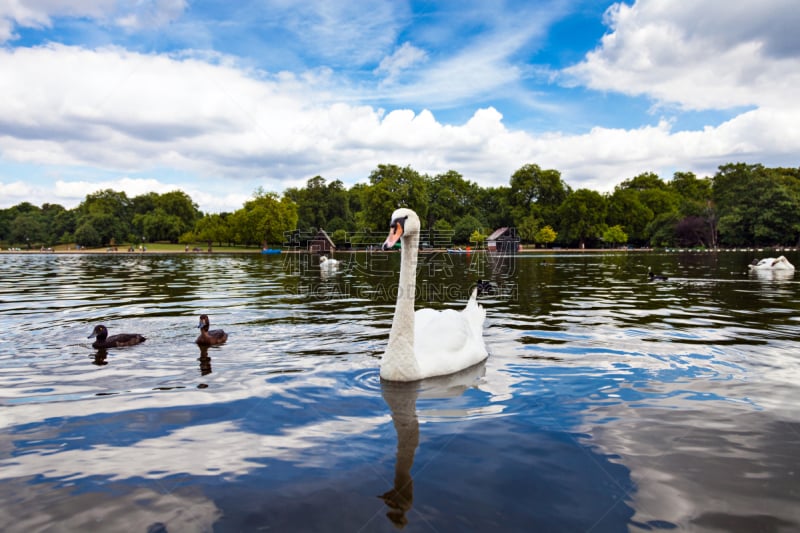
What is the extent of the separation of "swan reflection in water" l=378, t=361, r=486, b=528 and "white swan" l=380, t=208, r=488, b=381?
0.11 m

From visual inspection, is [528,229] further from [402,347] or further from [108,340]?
[402,347]

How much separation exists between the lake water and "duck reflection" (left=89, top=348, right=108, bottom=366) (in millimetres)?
75

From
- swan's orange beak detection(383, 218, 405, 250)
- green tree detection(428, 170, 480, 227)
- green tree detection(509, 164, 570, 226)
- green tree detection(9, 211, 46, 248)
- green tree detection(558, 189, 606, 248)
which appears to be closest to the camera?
swan's orange beak detection(383, 218, 405, 250)

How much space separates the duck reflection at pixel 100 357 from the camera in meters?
8.02

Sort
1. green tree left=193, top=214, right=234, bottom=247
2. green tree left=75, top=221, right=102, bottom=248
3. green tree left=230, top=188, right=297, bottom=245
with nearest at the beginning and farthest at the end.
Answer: green tree left=230, top=188, right=297, bottom=245 < green tree left=193, top=214, right=234, bottom=247 < green tree left=75, top=221, right=102, bottom=248

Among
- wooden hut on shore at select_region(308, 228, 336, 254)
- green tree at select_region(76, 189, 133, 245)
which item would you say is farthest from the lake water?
green tree at select_region(76, 189, 133, 245)

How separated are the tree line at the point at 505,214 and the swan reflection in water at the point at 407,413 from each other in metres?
88.2

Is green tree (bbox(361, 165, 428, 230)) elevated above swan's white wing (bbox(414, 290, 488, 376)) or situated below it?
above

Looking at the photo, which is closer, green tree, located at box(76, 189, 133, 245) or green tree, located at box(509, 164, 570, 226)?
green tree, located at box(76, 189, 133, 245)

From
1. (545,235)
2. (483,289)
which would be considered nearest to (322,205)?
(545,235)

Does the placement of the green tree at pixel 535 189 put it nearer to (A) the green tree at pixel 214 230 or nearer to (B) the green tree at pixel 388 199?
(B) the green tree at pixel 388 199

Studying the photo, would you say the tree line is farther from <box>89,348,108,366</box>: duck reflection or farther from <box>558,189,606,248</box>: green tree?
<box>89,348,108,366</box>: duck reflection

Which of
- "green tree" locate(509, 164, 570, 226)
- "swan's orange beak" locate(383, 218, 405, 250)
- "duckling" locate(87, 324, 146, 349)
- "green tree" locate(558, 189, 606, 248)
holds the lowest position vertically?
"duckling" locate(87, 324, 146, 349)

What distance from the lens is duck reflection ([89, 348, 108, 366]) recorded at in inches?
316
